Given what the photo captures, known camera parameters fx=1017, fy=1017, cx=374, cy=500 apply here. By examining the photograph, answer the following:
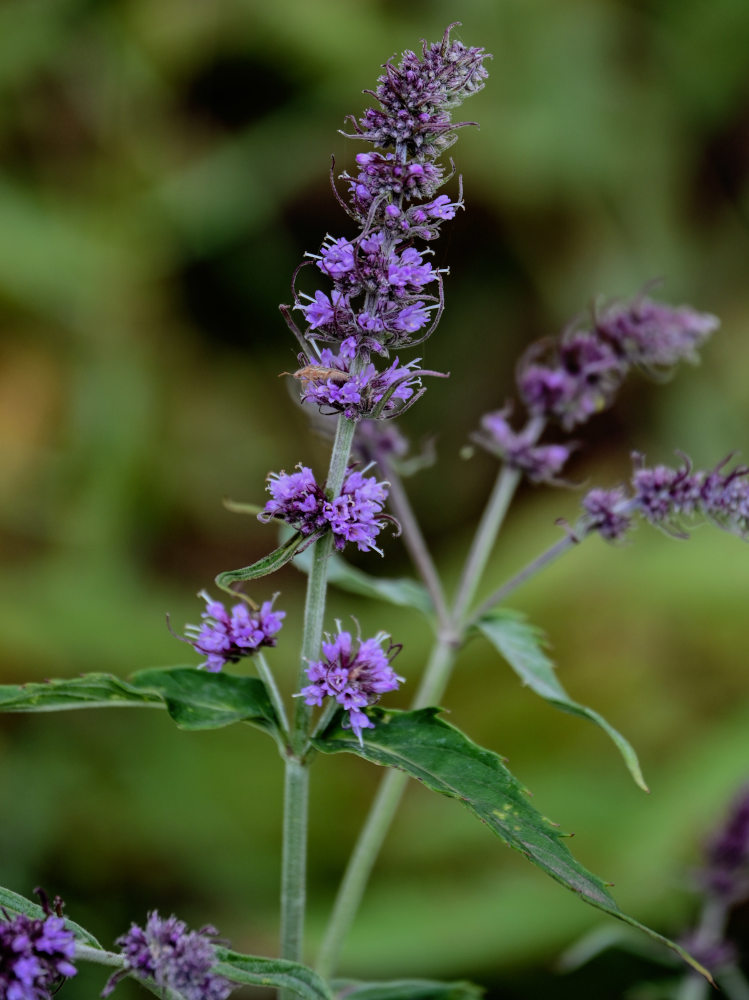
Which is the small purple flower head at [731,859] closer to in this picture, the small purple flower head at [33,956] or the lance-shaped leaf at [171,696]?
the lance-shaped leaf at [171,696]

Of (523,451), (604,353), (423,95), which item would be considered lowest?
(423,95)

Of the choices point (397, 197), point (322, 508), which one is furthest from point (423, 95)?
point (322, 508)

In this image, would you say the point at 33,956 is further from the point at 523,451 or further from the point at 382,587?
the point at 523,451

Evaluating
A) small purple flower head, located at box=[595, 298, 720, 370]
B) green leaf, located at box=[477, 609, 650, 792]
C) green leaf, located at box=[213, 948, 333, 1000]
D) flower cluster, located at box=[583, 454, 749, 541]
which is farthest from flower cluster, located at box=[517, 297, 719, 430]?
green leaf, located at box=[213, 948, 333, 1000]

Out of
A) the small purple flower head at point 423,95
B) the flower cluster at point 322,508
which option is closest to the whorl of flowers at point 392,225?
the small purple flower head at point 423,95

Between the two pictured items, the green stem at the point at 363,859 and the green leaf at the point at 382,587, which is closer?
the green stem at the point at 363,859

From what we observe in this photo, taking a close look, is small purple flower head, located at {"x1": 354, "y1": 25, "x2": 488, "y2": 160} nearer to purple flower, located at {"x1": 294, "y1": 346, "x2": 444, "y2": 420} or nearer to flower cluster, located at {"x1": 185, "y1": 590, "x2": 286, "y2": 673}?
purple flower, located at {"x1": 294, "y1": 346, "x2": 444, "y2": 420}
